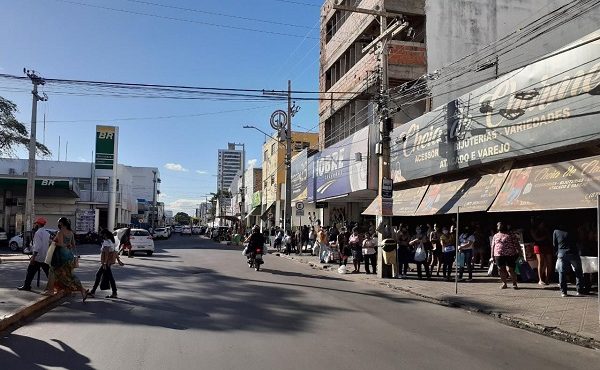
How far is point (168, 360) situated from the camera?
6.62 metres

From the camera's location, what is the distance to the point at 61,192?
51.4 meters

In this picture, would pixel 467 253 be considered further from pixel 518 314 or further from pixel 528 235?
pixel 518 314

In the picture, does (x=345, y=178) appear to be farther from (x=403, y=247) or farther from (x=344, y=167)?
(x=403, y=247)

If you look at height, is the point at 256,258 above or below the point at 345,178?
below

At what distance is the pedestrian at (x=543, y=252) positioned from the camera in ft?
48.0

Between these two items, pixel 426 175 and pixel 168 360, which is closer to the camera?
pixel 168 360

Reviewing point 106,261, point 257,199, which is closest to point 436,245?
point 106,261

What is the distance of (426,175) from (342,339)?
1304 cm

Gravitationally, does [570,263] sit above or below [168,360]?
above

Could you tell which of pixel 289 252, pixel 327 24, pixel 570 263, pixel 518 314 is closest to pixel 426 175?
pixel 570 263

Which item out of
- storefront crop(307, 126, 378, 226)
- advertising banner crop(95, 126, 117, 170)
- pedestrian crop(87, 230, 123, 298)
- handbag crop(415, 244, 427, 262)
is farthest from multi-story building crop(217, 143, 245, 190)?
pedestrian crop(87, 230, 123, 298)

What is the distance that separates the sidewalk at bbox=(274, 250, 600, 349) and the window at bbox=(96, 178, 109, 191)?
52.9 metres

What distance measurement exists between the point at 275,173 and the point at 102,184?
73.7 feet

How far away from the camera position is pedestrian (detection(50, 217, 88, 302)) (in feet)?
37.2
